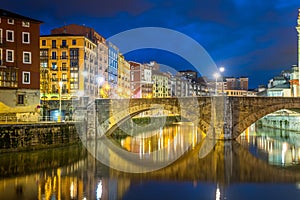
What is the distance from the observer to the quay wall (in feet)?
100

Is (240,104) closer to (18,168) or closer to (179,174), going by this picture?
(179,174)

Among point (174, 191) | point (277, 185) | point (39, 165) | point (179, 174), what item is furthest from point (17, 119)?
point (277, 185)

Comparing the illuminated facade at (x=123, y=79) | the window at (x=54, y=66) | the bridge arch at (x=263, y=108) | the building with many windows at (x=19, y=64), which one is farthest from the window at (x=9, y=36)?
the illuminated facade at (x=123, y=79)

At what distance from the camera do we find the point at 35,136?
32.8 m

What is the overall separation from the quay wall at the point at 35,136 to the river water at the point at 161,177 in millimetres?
1363

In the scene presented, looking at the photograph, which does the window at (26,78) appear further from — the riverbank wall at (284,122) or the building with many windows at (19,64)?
the riverbank wall at (284,122)

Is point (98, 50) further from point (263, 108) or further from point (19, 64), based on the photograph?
point (263, 108)

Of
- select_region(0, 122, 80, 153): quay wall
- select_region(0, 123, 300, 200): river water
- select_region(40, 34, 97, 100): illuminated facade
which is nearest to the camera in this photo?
select_region(0, 123, 300, 200): river water

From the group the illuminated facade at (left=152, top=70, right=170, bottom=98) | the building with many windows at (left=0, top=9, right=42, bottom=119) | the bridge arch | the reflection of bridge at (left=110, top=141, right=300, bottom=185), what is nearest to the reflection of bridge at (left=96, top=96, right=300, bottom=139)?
the bridge arch

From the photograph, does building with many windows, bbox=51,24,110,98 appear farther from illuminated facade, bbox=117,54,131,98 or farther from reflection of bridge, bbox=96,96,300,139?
reflection of bridge, bbox=96,96,300,139

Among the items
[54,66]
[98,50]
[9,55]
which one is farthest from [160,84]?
[9,55]

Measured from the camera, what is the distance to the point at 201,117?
40.5 meters

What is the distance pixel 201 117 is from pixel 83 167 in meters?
18.2

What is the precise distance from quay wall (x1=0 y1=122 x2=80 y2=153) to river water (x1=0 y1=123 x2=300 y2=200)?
4.47 feet
